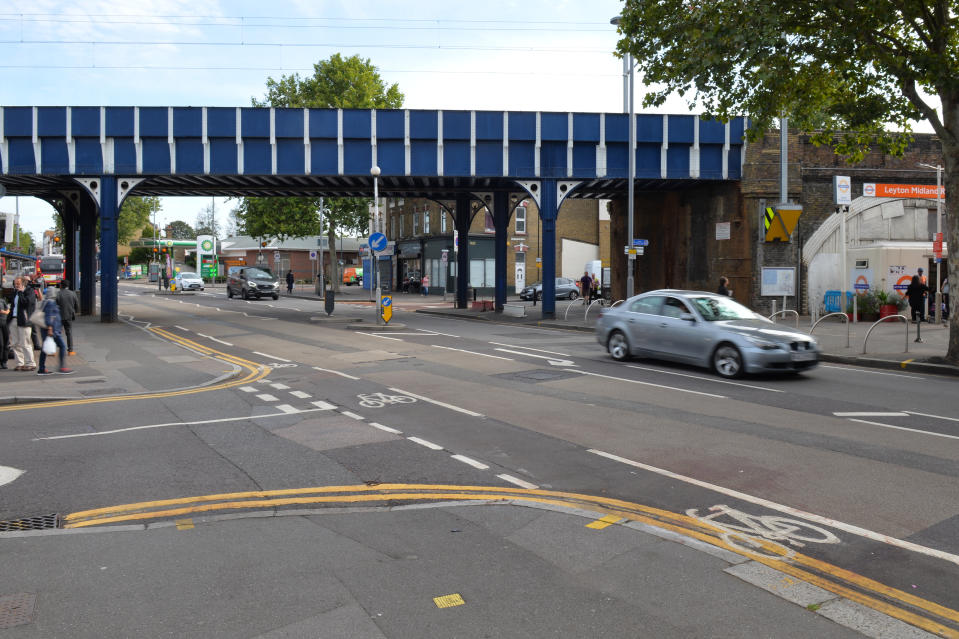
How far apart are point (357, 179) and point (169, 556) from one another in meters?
27.4

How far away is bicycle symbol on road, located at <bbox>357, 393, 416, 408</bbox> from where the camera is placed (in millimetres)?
11112

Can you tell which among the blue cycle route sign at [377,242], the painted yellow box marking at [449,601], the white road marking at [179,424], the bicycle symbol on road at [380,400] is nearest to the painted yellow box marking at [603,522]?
the painted yellow box marking at [449,601]

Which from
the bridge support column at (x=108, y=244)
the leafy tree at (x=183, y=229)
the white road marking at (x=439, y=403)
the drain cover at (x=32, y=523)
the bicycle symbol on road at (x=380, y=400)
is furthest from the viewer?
the leafy tree at (x=183, y=229)

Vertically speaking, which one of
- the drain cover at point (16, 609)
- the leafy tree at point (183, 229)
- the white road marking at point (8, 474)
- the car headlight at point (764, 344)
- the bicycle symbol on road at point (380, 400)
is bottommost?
the white road marking at point (8, 474)

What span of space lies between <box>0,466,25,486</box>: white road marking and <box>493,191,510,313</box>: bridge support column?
2639 centimetres

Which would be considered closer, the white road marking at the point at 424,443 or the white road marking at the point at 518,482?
the white road marking at the point at 518,482

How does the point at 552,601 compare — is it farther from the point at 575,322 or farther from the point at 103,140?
the point at 103,140

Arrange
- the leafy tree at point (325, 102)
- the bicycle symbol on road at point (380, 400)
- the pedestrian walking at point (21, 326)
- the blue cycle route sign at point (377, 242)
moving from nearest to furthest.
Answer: the bicycle symbol on road at point (380, 400) < the pedestrian walking at point (21, 326) < the blue cycle route sign at point (377, 242) < the leafy tree at point (325, 102)

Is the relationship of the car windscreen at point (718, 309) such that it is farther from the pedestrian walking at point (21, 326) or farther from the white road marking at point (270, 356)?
the pedestrian walking at point (21, 326)

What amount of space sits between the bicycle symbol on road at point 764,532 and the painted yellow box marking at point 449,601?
202 cm

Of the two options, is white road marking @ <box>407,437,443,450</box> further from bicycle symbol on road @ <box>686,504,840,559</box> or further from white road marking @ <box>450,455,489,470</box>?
bicycle symbol on road @ <box>686,504,840,559</box>

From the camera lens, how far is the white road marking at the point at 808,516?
195 inches

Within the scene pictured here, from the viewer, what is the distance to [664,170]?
95.1 feet

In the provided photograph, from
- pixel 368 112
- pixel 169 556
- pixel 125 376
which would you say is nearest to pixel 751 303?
pixel 368 112
